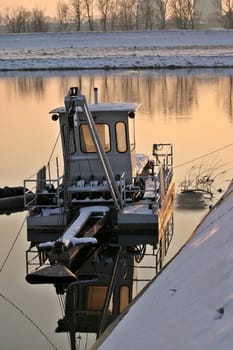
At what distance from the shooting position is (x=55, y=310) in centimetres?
1167

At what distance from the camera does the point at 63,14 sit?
493 feet

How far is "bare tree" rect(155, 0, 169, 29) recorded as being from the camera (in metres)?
134

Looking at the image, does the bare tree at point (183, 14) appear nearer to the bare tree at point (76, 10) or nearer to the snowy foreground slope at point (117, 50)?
the bare tree at point (76, 10)

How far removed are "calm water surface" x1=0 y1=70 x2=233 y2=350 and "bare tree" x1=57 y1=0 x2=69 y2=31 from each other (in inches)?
3445

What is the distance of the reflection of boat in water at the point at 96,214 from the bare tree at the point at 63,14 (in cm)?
13520

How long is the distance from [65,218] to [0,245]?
1.53m

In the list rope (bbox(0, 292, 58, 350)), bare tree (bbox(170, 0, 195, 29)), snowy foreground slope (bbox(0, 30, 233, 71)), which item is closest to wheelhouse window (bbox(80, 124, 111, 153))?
rope (bbox(0, 292, 58, 350))

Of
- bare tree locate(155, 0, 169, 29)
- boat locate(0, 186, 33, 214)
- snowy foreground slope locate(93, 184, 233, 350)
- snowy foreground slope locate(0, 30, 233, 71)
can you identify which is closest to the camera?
snowy foreground slope locate(93, 184, 233, 350)

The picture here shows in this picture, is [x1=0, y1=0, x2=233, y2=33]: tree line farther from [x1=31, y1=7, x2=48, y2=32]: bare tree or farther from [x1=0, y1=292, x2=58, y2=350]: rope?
[x1=0, y1=292, x2=58, y2=350]: rope

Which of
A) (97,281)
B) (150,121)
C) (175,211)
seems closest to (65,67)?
(150,121)

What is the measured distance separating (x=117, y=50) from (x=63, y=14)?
64764 mm

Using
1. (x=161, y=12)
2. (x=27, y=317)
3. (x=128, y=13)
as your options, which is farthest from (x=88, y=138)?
(x=128, y=13)

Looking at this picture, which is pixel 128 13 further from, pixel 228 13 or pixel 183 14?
pixel 228 13

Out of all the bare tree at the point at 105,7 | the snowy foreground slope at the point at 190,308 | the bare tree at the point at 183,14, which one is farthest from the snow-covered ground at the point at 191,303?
the bare tree at the point at 105,7
